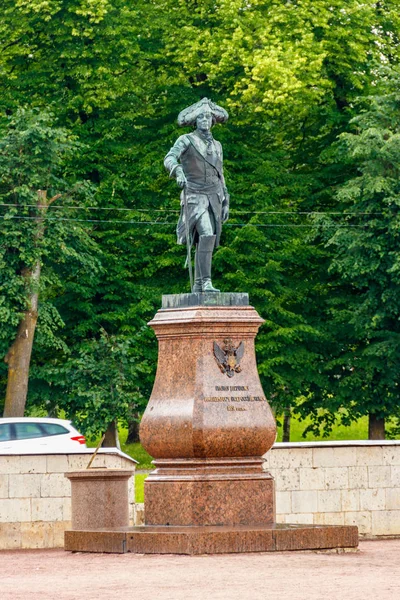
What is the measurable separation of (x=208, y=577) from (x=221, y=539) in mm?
1748

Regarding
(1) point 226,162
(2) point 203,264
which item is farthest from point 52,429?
(2) point 203,264

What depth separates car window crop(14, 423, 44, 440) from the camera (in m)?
27.5

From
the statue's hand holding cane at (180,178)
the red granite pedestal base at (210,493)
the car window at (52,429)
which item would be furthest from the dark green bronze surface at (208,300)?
the car window at (52,429)

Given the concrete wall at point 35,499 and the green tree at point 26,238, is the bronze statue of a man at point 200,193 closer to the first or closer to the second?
the concrete wall at point 35,499

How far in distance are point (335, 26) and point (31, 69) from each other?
741 centimetres

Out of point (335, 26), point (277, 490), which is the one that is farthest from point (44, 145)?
point (277, 490)

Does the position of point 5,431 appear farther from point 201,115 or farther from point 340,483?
point 201,115

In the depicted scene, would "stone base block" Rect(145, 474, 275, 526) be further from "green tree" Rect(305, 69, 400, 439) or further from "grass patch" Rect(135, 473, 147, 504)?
"green tree" Rect(305, 69, 400, 439)

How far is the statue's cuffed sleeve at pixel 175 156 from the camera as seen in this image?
16.2 m

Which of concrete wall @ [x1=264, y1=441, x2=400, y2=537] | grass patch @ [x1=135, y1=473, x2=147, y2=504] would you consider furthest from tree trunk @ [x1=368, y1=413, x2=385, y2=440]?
concrete wall @ [x1=264, y1=441, x2=400, y2=537]

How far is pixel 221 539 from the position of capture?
14.1 m

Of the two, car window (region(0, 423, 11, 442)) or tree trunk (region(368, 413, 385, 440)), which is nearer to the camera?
car window (region(0, 423, 11, 442))

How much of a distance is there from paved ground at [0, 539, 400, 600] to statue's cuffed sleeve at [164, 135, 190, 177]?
14.1 feet

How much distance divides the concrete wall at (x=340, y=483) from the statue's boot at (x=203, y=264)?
11.4ft
